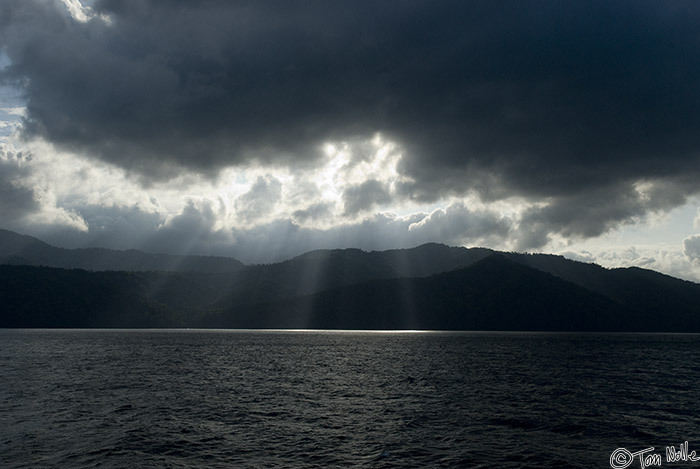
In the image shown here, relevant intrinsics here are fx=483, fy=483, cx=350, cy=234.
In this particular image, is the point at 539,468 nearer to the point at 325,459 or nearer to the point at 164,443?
the point at 325,459

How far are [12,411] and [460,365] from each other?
10115 cm

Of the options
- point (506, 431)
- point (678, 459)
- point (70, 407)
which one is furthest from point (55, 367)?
point (678, 459)

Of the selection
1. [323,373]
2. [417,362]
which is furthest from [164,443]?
[417,362]

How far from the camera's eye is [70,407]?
6631 centimetres

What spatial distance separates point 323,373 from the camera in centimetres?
11094

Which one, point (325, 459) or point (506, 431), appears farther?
point (506, 431)

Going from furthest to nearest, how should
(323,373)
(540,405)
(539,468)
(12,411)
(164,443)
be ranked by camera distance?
1. (323,373)
2. (540,405)
3. (12,411)
4. (164,443)
5. (539,468)

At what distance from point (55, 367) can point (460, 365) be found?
104 metres

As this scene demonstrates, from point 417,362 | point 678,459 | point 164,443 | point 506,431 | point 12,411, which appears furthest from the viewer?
point 417,362

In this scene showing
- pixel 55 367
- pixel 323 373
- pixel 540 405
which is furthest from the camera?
pixel 55 367

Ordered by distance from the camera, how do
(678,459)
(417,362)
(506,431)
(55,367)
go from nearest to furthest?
(678,459), (506,431), (55,367), (417,362)

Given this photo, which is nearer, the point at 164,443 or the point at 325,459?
the point at 325,459

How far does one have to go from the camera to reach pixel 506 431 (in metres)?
53.6

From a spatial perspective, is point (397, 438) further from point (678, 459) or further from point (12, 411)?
point (12, 411)
